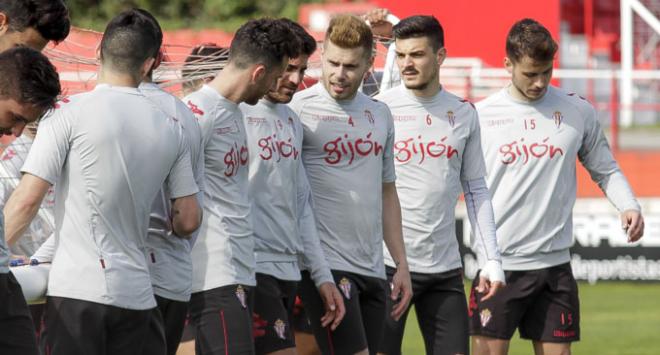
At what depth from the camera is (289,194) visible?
6.50m

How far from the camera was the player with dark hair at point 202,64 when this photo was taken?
7.14m

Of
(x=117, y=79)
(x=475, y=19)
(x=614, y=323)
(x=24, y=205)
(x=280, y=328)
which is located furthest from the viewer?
(x=475, y=19)

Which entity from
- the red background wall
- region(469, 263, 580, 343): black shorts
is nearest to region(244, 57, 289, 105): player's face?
region(469, 263, 580, 343): black shorts

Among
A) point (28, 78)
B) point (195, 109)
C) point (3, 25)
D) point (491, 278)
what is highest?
point (3, 25)

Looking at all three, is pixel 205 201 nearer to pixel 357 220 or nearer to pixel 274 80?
pixel 274 80

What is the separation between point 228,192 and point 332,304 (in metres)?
0.88

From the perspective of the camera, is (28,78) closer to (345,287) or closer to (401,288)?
(345,287)

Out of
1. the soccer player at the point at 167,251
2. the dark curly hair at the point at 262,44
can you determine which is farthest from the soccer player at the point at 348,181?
the soccer player at the point at 167,251

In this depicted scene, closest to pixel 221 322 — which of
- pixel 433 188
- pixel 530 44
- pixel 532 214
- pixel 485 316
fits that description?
pixel 433 188

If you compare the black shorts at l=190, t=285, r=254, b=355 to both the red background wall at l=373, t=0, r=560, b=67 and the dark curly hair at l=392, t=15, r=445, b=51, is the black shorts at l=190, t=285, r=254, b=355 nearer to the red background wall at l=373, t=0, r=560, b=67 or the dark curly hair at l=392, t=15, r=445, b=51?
the dark curly hair at l=392, t=15, r=445, b=51

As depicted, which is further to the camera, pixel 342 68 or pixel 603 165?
pixel 603 165

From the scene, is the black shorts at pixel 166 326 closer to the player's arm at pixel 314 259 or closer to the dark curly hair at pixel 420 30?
the player's arm at pixel 314 259

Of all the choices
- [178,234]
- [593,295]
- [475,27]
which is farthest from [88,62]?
[475,27]

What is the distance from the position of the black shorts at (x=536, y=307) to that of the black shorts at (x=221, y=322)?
2188 millimetres
